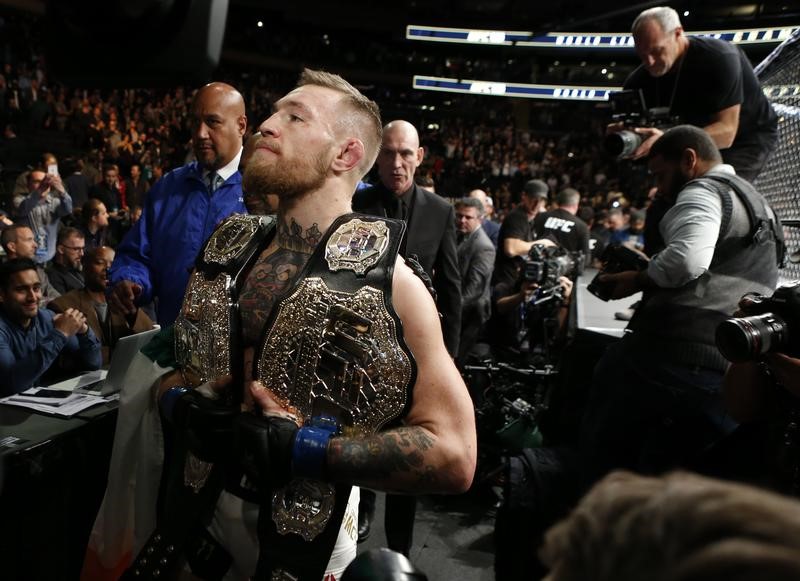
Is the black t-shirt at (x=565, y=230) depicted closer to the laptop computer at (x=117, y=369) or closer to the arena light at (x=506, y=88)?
the laptop computer at (x=117, y=369)

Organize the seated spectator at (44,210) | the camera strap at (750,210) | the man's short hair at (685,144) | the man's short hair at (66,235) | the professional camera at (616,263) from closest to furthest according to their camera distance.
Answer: the camera strap at (750,210) → the man's short hair at (685,144) → the professional camera at (616,263) → the man's short hair at (66,235) → the seated spectator at (44,210)

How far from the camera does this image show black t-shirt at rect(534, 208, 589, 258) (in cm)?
517

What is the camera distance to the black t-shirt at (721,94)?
262cm

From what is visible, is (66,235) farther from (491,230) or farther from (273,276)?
(273,276)

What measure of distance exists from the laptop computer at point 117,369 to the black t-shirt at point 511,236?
3.35m

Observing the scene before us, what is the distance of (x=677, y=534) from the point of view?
1.28 ft

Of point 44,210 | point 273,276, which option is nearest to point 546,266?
point 273,276

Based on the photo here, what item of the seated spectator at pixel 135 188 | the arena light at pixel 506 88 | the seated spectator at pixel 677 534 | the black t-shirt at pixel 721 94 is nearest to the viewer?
the seated spectator at pixel 677 534

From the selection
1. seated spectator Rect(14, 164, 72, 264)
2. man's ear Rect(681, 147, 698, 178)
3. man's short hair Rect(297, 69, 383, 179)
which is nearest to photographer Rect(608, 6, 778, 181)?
man's ear Rect(681, 147, 698, 178)

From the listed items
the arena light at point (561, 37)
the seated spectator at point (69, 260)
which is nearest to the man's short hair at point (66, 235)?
the seated spectator at point (69, 260)

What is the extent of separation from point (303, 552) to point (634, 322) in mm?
1701

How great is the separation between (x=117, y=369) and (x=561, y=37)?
16377 millimetres

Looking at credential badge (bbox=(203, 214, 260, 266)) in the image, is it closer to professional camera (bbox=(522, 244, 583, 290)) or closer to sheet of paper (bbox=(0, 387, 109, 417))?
sheet of paper (bbox=(0, 387, 109, 417))

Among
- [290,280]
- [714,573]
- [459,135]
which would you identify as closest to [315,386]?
[290,280]
